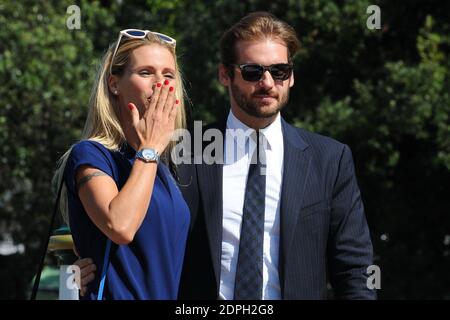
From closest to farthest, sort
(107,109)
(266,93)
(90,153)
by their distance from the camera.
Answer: (90,153) < (107,109) < (266,93)

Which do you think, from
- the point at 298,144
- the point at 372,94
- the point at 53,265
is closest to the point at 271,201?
the point at 298,144

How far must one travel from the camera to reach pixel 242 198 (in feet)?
13.1

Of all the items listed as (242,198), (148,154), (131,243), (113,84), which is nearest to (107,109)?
(113,84)

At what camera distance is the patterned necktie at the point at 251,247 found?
149 inches

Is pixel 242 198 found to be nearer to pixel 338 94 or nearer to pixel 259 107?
pixel 259 107

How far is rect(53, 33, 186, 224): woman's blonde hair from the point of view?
3438mm

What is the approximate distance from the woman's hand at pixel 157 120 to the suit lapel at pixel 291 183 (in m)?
0.73

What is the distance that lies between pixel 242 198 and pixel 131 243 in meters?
0.87

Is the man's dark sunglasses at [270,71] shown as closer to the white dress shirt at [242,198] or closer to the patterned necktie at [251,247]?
the white dress shirt at [242,198]
